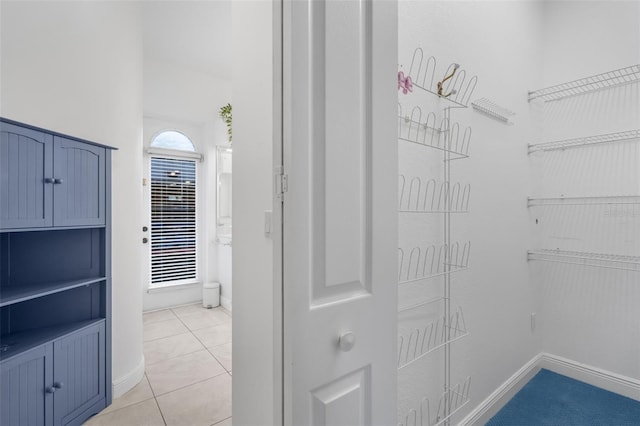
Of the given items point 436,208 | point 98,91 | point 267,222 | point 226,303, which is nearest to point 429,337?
point 436,208

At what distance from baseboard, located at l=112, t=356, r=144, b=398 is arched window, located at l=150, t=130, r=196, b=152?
258 cm

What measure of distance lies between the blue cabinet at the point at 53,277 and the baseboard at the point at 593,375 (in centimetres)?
312

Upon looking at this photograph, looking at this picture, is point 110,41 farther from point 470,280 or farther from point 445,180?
point 470,280

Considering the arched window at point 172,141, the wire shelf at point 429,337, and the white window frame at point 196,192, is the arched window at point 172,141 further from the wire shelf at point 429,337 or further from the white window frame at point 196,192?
the wire shelf at point 429,337

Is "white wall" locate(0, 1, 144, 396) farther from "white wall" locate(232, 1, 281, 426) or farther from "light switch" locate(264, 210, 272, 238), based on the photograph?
"light switch" locate(264, 210, 272, 238)

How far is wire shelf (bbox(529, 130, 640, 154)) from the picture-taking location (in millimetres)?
2047

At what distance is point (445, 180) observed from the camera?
1597 mm

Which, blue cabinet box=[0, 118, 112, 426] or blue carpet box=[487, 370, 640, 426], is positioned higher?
blue cabinet box=[0, 118, 112, 426]

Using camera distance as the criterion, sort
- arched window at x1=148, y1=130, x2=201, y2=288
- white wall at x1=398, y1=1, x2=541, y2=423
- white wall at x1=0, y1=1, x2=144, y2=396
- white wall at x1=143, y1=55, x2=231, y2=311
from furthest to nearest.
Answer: arched window at x1=148, y1=130, x2=201, y2=288, white wall at x1=143, y1=55, x2=231, y2=311, white wall at x1=0, y1=1, x2=144, y2=396, white wall at x1=398, y1=1, x2=541, y2=423

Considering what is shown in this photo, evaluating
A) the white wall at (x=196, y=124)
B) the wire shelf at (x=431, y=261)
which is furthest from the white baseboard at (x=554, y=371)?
the white wall at (x=196, y=124)

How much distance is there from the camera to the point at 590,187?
7.24ft

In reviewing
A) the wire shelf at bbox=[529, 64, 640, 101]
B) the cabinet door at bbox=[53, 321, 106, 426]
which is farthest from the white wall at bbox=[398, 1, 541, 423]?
the cabinet door at bbox=[53, 321, 106, 426]

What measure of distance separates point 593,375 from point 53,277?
3.58 m

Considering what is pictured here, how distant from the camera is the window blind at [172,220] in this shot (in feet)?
12.8
